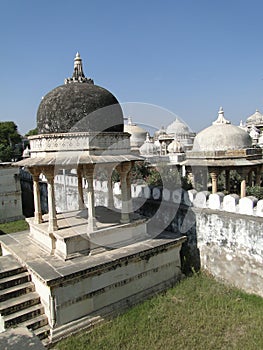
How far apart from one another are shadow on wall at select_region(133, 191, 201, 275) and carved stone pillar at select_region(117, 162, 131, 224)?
113 cm

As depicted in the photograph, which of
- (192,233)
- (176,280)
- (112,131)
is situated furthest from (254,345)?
(112,131)

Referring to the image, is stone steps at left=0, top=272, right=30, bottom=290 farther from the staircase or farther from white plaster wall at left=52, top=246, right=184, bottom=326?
white plaster wall at left=52, top=246, right=184, bottom=326

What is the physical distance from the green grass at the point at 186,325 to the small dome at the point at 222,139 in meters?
6.24

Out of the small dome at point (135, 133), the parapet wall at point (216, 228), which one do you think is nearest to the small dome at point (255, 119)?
the small dome at point (135, 133)

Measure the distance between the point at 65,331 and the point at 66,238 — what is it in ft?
6.24

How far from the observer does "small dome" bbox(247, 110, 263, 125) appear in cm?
4154

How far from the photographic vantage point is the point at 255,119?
42.2 meters

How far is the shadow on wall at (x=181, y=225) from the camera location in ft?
28.5

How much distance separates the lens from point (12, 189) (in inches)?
625

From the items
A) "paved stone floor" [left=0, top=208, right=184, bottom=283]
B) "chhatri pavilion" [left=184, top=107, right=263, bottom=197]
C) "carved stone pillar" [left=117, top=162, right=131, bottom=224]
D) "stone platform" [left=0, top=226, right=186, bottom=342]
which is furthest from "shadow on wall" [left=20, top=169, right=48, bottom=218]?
"carved stone pillar" [left=117, top=162, right=131, bottom=224]

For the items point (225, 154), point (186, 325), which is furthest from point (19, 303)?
point (225, 154)

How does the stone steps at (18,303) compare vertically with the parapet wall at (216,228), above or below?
below

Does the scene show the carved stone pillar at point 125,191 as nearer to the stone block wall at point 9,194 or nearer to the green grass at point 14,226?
the green grass at point 14,226

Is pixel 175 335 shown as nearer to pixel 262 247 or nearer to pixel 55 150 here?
pixel 262 247
